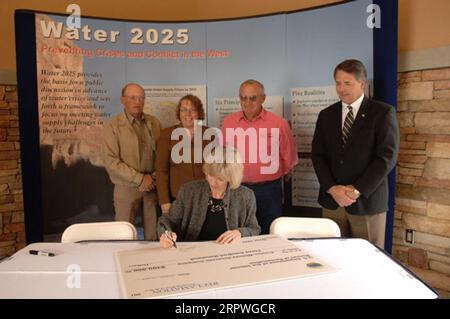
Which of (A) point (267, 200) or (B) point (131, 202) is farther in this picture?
(B) point (131, 202)

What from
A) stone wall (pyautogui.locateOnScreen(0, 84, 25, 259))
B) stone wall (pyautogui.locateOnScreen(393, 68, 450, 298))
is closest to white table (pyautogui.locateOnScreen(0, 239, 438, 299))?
stone wall (pyautogui.locateOnScreen(393, 68, 450, 298))

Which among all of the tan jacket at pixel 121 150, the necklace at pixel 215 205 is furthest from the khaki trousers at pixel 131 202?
the necklace at pixel 215 205

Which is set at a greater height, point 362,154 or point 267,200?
point 362,154

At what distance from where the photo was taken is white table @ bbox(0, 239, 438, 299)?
1371 millimetres

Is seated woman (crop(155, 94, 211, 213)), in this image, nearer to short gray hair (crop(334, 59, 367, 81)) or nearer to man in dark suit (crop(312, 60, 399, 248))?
man in dark suit (crop(312, 60, 399, 248))

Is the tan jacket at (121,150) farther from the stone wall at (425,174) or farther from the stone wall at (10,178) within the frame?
the stone wall at (425,174)

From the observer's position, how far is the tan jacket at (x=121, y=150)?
128 inches

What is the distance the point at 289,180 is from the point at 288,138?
0.36 m

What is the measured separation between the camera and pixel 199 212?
7.32ft

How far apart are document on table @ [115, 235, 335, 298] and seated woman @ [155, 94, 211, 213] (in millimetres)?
1209

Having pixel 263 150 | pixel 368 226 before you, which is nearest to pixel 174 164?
pixel 263 150

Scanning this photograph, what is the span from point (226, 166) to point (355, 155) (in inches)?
41.5

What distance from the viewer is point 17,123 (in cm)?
340

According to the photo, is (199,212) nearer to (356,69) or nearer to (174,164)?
(174,164)
